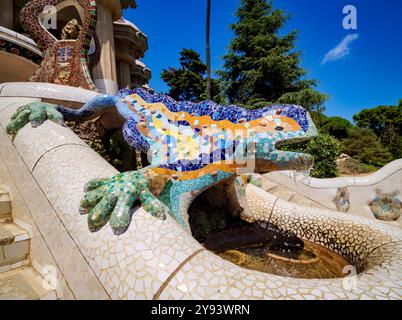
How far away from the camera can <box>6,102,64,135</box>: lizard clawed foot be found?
257cm

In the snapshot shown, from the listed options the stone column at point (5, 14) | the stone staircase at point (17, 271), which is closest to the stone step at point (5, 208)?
the stone staircase at point (17, 271)

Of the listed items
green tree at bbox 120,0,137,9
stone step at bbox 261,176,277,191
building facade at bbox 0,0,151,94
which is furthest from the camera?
green tree at bbox 120,0,137,9

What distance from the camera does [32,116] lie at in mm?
2594

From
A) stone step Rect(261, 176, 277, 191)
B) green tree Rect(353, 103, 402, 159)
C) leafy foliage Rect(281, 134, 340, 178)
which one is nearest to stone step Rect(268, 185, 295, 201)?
stone step Rect(261, 176, 277, 191)

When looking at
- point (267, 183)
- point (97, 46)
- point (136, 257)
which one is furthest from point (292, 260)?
point (97, 46)

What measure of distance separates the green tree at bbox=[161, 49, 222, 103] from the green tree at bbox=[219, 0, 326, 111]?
387 cm

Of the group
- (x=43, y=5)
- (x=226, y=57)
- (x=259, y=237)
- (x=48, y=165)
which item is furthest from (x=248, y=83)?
(x=48, y=165)

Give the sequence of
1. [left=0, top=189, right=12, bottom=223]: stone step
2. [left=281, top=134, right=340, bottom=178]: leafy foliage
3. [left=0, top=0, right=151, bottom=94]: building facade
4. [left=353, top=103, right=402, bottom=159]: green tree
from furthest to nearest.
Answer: [left=353, top=103, right=402, bottom=159]: green tree, [left=281, top=134, right=340, bottom=178]: leafy foliage, [left=0, top=0, right=151, bottom=94]: building facade, [left=0, top=189, right=12, bottom=223]: stone step

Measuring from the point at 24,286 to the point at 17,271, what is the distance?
28 centimetres

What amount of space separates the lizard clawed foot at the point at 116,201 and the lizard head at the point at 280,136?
1278mm

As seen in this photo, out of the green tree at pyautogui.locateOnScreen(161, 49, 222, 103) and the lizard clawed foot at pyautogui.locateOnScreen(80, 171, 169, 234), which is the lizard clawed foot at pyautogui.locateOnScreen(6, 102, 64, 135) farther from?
the green tree at pyautogui.locateOnScreen(161, 49, 222, 103)

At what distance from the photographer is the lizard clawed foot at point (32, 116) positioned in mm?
2572

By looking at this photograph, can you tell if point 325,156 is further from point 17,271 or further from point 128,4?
point 128,4
